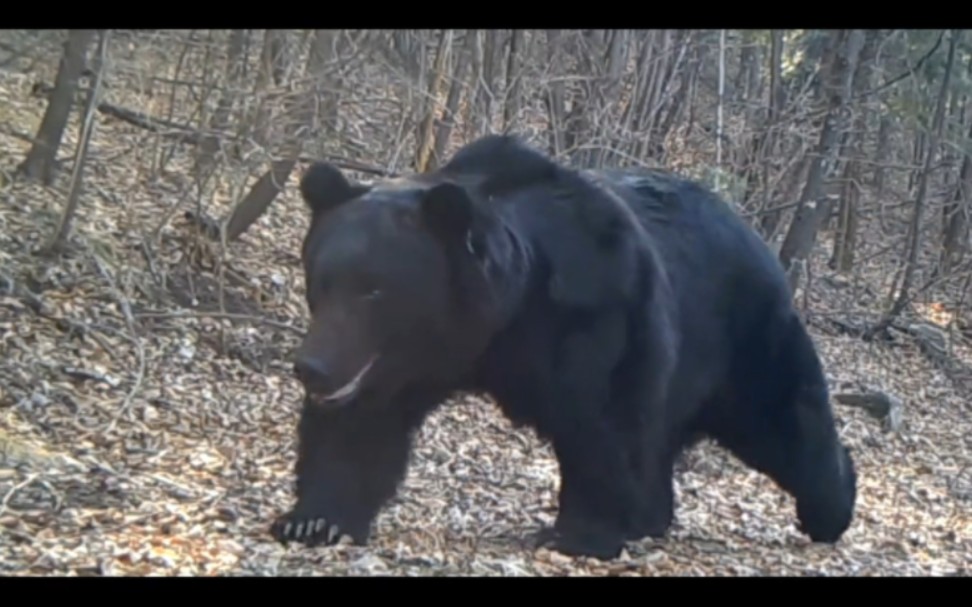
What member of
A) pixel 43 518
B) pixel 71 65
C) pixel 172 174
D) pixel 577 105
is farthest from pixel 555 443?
pixel 577 105

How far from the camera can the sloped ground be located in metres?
5.55

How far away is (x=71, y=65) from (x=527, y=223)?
2629mm

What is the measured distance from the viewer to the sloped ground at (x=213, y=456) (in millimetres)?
5551

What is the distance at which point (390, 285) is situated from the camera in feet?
17.3

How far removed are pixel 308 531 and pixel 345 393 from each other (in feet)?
2.20

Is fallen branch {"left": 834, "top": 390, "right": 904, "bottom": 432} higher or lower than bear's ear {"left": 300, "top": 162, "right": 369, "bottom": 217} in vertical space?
lower

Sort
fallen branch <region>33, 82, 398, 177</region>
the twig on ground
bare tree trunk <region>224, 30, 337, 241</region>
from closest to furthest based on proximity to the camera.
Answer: bare tree trunk <region>224, 30, 337, 241</region>
fallen branch <region>33, 82, 398, 177</region>
the twig on ground

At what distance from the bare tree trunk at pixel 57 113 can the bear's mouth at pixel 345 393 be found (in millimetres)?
2127

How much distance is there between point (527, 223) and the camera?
5789mm

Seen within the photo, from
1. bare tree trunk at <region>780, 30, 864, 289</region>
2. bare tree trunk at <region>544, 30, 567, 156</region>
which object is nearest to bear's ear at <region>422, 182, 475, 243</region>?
bare tree trunk at <region>544, 30, 567, 156</region>

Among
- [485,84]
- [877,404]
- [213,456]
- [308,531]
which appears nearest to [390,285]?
[308,531]

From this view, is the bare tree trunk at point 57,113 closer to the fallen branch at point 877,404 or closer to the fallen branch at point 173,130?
the fallen branch at point 173,130

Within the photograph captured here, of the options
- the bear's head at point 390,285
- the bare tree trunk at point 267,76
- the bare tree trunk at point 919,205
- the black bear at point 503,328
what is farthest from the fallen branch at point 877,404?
the bear's head at point 390,285

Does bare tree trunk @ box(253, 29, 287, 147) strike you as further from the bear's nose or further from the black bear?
the bear's nose
